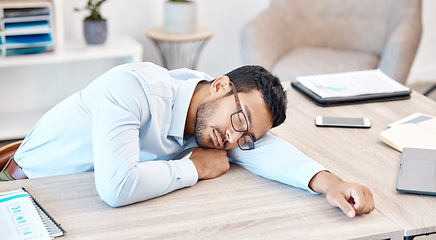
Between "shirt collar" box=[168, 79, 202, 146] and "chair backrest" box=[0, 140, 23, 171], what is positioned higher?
"shirt collar" box=[168, 79, 202, 146]

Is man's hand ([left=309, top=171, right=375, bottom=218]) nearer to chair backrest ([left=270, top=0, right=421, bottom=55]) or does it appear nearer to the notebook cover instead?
the notebook cover

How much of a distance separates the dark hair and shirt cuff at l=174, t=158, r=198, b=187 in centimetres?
22

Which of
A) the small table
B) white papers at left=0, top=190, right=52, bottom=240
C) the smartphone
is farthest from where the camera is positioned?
the small table

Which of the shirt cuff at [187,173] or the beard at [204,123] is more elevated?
the beard at [204,123]

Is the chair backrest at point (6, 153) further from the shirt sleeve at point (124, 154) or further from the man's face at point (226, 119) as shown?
the man's face at point (226, 119)

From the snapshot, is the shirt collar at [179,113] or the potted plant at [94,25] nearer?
the shirt collar at [179,113]

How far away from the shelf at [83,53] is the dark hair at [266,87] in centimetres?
162

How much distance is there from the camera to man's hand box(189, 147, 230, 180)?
1.45m

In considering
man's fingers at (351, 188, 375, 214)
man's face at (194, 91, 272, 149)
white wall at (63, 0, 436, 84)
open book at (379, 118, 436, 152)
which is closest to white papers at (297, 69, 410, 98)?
open book at (379, 118, 436, 152)

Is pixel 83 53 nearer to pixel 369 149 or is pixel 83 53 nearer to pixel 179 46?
pixel 179 46

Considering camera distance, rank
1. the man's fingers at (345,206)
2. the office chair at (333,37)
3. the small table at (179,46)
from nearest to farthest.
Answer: the man's fingers at (345,206), the office chair at (333,37), the small table at (179,46)

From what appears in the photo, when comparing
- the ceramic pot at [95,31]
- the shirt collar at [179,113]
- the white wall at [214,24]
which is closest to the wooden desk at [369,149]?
the shirt collar at [179,113]

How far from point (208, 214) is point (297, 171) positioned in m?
0.29

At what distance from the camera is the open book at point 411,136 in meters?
1.64
